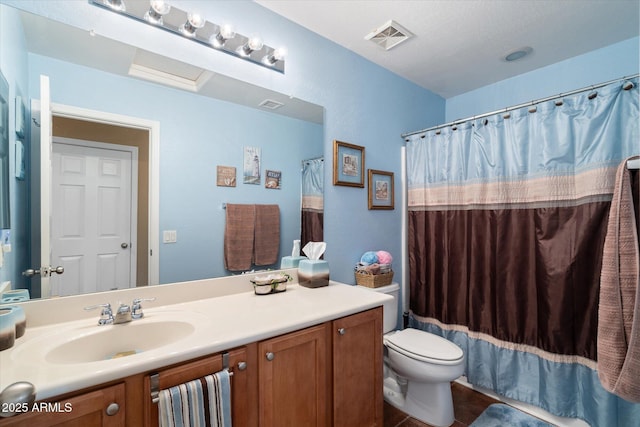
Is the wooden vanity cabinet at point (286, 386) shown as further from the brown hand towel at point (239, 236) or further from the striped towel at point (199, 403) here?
the brown hand towel at point (239, 236)

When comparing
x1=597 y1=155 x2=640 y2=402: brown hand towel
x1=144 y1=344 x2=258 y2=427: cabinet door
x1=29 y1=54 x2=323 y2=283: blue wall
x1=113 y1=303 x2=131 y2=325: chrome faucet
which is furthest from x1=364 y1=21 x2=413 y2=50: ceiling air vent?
x1=113 y1=303 x2=131 y2=325: chrome faucet

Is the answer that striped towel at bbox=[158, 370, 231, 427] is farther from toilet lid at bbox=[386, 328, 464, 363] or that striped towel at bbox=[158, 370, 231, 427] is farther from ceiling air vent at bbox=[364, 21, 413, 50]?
ceiling air vent at bbox=[364, 21, 413, 50]

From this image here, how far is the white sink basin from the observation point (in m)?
0.89

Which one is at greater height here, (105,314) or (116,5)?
(116,5)

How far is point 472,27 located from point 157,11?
1.78m

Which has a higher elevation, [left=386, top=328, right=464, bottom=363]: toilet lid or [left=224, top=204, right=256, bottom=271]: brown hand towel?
A: [left=224, top=204, right=256, bottom=271]: brown hand towel

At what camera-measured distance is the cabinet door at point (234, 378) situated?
32.6 inches

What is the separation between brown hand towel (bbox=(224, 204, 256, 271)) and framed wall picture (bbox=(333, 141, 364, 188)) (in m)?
0.66

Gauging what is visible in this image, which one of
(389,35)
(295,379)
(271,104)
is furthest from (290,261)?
(389,35)

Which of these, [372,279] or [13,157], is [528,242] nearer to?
[372,279]

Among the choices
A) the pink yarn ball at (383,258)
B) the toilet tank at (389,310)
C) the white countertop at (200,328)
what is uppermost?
the pink yarn ball at (383,258)

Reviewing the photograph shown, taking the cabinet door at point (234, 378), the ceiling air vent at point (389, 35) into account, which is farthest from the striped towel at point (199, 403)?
the ceiling air vent at point (389, 35)

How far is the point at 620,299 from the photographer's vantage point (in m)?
1.31

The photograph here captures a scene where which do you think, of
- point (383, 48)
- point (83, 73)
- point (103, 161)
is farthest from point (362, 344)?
point (383, 48)
